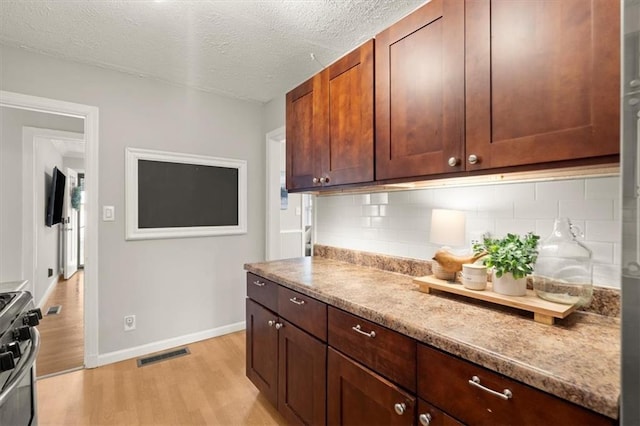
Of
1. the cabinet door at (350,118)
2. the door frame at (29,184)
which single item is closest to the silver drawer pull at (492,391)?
the cabinet door at (350,118)

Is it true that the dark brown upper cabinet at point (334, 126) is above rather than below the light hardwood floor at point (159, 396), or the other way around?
above

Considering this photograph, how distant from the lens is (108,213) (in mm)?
2424

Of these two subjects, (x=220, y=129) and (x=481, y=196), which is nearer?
(x=481, y=196)

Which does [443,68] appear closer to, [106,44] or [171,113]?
[106,44]

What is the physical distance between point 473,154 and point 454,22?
1.73ft

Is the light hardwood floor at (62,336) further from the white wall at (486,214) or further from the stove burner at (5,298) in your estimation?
the white wall at (486,214)

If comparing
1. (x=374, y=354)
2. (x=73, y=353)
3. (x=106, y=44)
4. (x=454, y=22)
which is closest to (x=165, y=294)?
(x=73, y=353)

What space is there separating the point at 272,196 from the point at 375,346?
2.24 metres

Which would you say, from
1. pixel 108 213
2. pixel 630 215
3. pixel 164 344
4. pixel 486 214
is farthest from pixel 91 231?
pixel 630 215

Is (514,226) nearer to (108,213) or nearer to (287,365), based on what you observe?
(287,365)

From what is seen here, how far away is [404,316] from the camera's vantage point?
3.50ft

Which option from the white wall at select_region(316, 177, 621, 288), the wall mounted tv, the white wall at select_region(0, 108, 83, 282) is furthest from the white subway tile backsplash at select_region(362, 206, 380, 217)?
the wall mounted tv

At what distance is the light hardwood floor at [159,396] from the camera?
1840 mm

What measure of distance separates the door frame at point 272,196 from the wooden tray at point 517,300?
197cm
